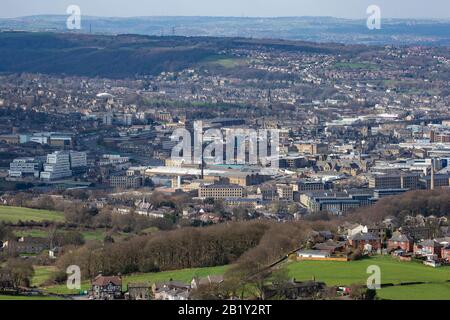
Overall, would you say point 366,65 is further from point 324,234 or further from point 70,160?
point 324,234

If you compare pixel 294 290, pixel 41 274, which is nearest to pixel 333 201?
pixel 41 274

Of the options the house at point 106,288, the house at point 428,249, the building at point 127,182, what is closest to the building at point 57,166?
the building at point 127,182

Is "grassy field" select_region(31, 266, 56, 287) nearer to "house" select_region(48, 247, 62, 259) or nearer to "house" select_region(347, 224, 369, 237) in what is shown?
"house" select_region(48, 247, 62, 259)

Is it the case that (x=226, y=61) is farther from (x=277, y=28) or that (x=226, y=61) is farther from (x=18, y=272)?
(x=18, y=272)

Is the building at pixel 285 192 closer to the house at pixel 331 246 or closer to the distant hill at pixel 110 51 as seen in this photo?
the house at pixel 331 246
